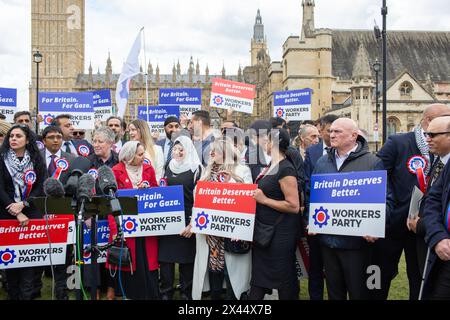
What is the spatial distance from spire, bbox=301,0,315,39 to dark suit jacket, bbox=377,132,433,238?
55.6m

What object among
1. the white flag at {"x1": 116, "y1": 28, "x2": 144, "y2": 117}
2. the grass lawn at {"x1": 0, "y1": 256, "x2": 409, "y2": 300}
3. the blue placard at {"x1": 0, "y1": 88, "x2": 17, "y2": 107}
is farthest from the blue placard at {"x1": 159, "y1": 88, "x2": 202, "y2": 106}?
the grass lawn at {"x1": 0, "y1": 256, "x2": 409, "y2": 300}

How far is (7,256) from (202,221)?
2.39 meters

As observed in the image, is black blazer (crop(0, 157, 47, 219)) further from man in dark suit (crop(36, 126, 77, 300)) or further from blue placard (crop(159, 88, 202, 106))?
blue placard (crop(159, 88, 202, 106))

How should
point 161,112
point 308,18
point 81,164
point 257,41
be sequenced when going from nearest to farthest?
point 81,164
point 161,112
point 308,18
point 257,41

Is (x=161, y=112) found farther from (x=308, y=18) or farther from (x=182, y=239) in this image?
(x=308, y=18)

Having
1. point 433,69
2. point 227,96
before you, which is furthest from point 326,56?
point 227,96

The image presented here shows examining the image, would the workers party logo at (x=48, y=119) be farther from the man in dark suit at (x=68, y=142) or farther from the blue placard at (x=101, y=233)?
the blue placard at (x=101, y=233)

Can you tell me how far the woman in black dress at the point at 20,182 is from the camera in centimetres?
591

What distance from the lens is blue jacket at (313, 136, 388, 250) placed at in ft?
16.8

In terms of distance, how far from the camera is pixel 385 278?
18.5 ft

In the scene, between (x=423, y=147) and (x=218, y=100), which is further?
(x=218, y=100)

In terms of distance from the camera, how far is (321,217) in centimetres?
535

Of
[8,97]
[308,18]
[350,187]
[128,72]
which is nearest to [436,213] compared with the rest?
[350,187]

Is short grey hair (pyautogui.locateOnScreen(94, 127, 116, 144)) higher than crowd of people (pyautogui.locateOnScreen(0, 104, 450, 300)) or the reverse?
higher
